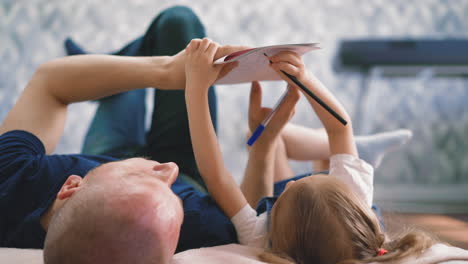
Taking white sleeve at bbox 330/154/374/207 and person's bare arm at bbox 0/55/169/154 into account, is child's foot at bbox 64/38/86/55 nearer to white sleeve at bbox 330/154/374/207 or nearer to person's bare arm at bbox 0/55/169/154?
person's bare arm at bbox 0/55/169/154

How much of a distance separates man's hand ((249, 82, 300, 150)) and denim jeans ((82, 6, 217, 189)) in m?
0.14

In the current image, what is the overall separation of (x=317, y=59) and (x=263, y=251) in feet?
4.39

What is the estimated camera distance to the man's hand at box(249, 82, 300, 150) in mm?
899

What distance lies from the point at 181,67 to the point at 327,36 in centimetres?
123

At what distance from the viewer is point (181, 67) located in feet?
2.59

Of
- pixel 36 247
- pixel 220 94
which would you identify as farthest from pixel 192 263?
pixel 220 94

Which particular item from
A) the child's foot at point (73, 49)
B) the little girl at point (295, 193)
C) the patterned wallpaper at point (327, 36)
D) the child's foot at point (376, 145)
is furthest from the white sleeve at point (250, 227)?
the patterned wallpaper at point (327, 36)

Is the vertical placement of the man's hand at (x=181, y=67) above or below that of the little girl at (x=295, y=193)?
above

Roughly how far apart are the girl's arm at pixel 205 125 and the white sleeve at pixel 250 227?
0.04 ft

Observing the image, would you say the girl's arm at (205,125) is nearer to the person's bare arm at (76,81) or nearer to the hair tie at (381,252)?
the person's bare arm at (76,81)

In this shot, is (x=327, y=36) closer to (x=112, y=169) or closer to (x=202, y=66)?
(x=202, y=66)

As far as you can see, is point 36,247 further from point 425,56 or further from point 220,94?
point 425,56

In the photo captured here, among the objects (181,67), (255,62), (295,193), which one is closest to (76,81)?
(181,67)

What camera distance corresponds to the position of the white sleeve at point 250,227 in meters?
0.73
